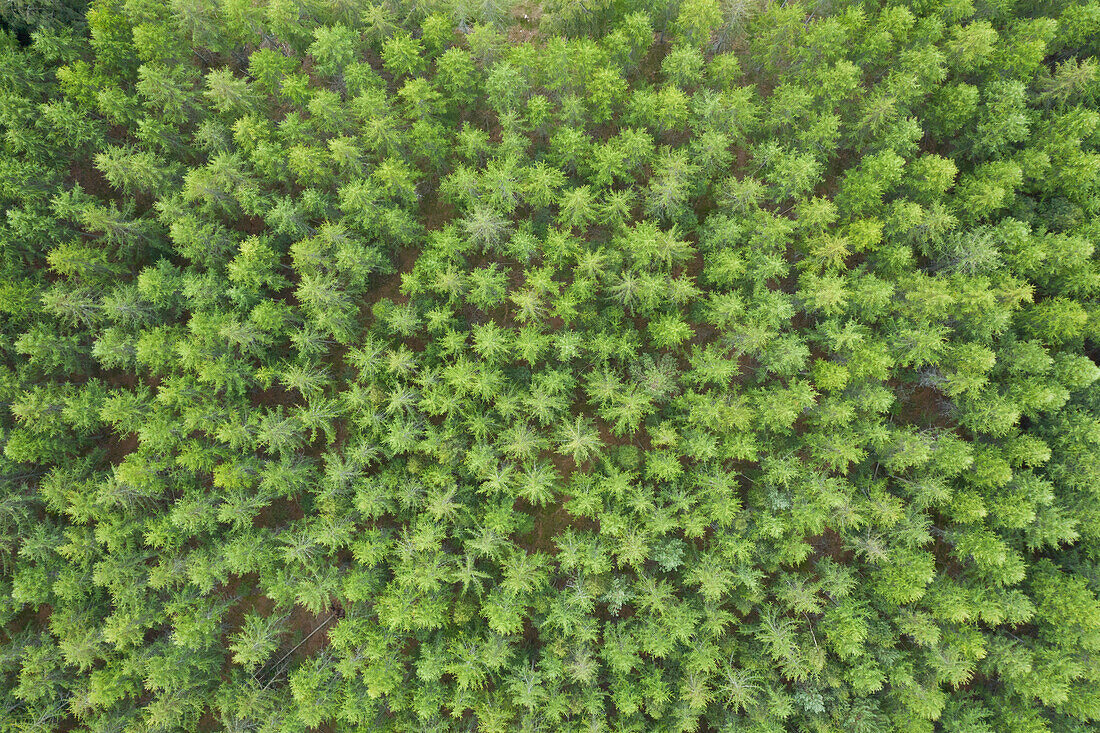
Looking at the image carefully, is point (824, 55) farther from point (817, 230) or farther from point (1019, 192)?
point (1019, 192)

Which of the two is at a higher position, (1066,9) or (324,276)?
(1066,9)

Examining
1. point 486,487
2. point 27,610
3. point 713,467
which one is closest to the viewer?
point 486,487

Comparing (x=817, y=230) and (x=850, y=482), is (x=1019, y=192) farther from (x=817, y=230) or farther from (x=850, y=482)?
(x=850, y=482)

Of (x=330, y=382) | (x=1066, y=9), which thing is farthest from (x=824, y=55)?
(x=330, y=382)

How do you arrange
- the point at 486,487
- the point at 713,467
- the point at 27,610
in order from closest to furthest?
1. the point at 486,487
2. the point at 713,467
3. the point at 27,610

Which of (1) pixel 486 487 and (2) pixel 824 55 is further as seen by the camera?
(2) pixel 824 55

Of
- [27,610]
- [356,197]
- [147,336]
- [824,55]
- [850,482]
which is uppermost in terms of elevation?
[824,55]
